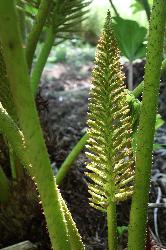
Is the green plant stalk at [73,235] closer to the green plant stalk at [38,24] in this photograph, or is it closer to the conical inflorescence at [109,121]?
the conical inflorescence at [109,121]

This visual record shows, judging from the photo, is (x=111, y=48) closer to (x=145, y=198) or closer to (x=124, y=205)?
(x=145, y=198)

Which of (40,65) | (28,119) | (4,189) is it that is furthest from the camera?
(40,65)

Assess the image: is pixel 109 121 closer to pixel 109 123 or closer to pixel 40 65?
pixel 109 123

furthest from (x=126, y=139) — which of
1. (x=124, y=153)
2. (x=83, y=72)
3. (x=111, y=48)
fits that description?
(x=83, y=72)

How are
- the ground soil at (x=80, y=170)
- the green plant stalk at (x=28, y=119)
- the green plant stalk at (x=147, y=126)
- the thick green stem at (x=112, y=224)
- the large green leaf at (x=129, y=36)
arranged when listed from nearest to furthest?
1. the green plant stalk at (x=28, y=119)
2. the green plant stalk at (x=147, y=126)
3. the thick green stem at (x=112, y=224)
4. the ground soil at (x=80, y=170)
5. the large green leaf at (x=129, y=36)

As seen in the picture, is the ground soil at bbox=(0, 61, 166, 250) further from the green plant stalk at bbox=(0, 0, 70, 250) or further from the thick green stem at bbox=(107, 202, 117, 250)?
the green plant stalk at bbox=(0, 0, 70, 250)

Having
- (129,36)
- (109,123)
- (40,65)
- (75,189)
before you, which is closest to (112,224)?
(109,123)

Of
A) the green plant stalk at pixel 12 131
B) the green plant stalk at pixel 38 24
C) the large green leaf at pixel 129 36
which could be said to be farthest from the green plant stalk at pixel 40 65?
the green plant stalk at pixel 12 131
